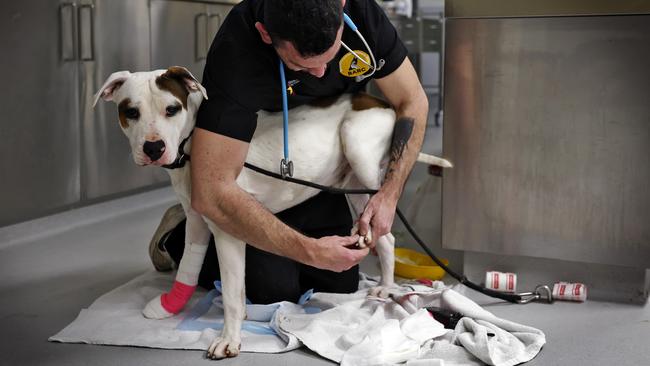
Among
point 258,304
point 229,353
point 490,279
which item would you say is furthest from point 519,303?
point 229,353

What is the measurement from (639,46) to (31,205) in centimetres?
241

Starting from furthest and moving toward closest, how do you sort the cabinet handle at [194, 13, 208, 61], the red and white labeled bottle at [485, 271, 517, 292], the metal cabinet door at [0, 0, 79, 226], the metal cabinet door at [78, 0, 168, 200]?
the cabinet handle at [194, 13, 208, 61] → the metal cabinet door at [78, 0, 168, 200] → the metal cabinet door at [0, 0, 79, 226] → the red and white labeled bottle at [485, 271, 517, 292]

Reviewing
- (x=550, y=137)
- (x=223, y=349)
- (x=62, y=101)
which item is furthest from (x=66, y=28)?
(x=550, y=137)

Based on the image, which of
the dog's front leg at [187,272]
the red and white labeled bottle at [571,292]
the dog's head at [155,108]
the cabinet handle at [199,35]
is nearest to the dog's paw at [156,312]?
the dog's front leg at [187,272]

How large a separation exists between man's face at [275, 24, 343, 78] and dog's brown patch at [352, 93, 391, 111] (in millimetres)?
412

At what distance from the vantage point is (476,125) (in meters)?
2.45

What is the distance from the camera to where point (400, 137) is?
2.11m

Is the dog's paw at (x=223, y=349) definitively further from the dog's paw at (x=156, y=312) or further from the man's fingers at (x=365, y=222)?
the man's fingers at (x=365, y=222)

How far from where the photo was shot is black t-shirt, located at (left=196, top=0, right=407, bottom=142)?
188 centimetres

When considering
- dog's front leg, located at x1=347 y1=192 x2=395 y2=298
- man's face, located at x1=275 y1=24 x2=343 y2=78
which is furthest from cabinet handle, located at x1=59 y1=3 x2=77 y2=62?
man's face, located at x1=275 y1=24 x2=343 y2=78

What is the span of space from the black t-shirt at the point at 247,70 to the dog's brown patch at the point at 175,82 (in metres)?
0.05

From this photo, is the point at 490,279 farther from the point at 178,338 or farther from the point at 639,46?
the point at 178,338

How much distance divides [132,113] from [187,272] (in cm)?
50

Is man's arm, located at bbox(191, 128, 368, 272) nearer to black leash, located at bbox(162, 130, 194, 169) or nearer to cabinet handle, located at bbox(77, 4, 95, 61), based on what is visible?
black leash, located at bbox(162, 130, 194, 169)
